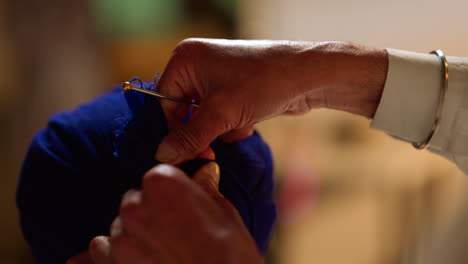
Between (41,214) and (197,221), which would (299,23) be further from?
(197,221)

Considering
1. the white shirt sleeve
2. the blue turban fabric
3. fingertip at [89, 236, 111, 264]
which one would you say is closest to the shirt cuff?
the white shirt sleeve

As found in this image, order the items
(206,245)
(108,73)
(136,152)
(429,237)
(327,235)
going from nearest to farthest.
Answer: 1. (206,245)
2. (136,152)
3. (429,237)
4. (327,235)
5. (108,73)

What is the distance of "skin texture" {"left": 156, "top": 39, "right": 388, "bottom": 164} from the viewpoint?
0.67 m

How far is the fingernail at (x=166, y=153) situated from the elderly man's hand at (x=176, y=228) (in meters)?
0.16

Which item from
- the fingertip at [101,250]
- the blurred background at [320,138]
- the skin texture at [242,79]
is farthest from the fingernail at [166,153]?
the blurred background at [320,138]

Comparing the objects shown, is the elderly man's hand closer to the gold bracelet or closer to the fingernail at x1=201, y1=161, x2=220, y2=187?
the fingernail at x1=201, y1=161, x2=220, y2=187

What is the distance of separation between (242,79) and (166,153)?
0.62 feet

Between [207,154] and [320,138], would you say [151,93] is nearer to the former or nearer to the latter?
[207,154]

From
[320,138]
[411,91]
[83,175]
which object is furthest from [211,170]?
[320,138]

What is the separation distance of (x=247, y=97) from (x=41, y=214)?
0.48 metres

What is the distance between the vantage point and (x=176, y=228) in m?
0.45

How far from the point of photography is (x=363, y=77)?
0.77m

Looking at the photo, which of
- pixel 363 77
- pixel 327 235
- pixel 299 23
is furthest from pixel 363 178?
pixel 363 77

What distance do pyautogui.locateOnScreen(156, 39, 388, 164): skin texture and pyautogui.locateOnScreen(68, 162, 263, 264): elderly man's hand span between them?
183 mm
